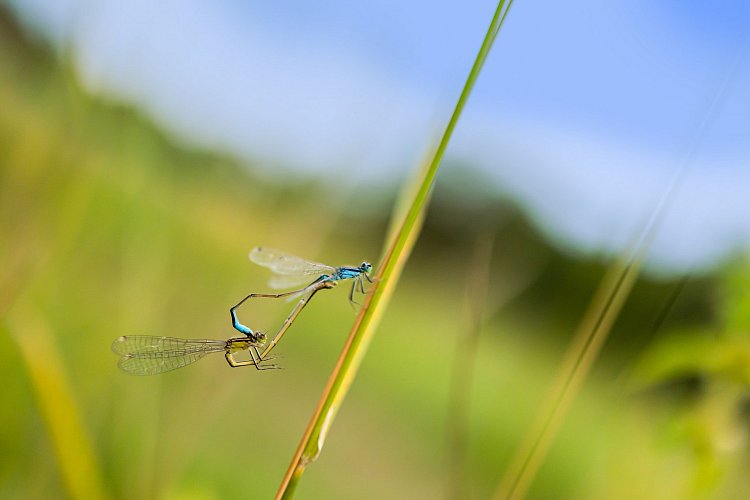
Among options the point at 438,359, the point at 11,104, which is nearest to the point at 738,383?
the point at 11,104

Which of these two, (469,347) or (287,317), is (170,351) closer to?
(287,317)

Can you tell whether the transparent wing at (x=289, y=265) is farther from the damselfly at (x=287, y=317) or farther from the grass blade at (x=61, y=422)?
the grass blade at (x=61, y=422)

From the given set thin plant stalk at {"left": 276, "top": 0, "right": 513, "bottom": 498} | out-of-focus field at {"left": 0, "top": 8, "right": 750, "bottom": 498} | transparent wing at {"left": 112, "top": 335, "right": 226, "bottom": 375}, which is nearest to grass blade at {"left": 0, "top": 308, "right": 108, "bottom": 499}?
→ out-of-focus field at {"left": 0, "top": 8, "right": 750, "bottom": 498}

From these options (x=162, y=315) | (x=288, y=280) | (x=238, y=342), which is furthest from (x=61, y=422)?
(x=162, y=315)

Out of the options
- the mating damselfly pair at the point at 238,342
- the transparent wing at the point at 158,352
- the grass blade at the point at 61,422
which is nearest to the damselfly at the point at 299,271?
the mating damselfly pair at the point at 238,342

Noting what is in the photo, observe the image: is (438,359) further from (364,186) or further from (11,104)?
(364,186)

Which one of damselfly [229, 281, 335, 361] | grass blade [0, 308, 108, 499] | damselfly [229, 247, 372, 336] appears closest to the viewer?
damselfly [229, 281, 335, 361]

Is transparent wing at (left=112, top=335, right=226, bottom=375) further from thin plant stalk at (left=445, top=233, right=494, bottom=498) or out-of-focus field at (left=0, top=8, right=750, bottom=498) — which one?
thin plant stalk at (left=445, top=233, right=494, bottom=498)
